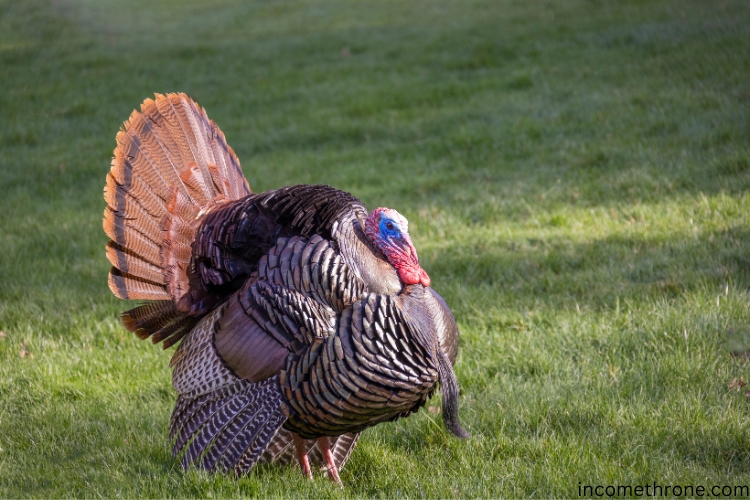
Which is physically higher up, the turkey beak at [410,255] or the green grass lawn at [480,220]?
the turkey beak at [410,255]

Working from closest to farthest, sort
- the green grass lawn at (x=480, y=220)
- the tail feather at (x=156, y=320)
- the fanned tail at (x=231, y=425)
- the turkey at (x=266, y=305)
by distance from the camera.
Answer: the turkey at (x=266, y=305) → the fanned tail at (x=231, y=425) → the green grass lawn at (x=480, y=220) → the tail feather at (x=156, y=320)

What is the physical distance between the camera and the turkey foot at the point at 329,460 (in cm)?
372

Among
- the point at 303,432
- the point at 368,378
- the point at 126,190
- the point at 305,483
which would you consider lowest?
the point at 305,483

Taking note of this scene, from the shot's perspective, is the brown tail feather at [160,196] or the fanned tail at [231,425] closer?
the fanned tail at [231,425]

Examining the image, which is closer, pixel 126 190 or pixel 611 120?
pixel 126 190

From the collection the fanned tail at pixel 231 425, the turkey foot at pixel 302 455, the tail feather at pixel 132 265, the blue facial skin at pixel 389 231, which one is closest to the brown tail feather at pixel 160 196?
the tail feather at pixel 132 265

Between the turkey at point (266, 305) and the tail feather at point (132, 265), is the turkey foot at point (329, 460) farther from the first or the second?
the tail feather at point (132, 265)

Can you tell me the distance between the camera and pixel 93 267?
19.9 ft

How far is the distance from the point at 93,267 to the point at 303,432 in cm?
324

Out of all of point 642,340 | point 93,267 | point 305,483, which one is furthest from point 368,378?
point 93,267

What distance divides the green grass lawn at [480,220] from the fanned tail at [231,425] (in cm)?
12

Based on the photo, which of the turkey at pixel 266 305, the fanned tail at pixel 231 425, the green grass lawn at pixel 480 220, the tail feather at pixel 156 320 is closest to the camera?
the turkey at pixel 266 305

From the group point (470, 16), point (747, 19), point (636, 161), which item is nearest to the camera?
point (636, 161)

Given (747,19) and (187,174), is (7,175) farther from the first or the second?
(747,19)
